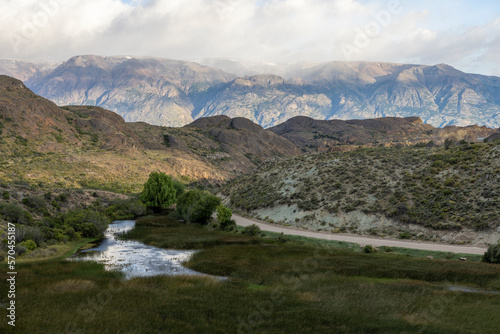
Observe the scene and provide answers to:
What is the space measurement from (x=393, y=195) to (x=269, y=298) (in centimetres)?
3862

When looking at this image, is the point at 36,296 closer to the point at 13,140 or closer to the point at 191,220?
the point at 191,220

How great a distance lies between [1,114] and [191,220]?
85.3 m

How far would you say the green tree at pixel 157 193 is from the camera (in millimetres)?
73387

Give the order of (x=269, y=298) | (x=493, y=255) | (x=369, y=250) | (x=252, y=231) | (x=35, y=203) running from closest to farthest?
(x=269, y=298) < (x=493, y=255) < (x=369, y=250) < (x=252, y=231) < (x=35, y=203)

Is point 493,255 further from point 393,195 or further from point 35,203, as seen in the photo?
point 35,203

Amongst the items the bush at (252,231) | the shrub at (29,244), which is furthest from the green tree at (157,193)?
the shrub at (29,244)

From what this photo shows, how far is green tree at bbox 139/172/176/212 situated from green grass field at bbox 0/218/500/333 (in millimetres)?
42974

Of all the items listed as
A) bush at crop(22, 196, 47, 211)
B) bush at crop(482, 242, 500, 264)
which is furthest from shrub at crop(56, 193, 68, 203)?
bush at crop(482, 242, 500, 264)

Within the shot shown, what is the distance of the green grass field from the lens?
52.5 ft

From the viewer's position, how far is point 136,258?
34.0 metres

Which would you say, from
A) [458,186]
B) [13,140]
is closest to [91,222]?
[458,186]

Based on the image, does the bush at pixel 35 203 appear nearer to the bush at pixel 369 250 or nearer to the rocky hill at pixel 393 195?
the rocky hill at pixel 393 195

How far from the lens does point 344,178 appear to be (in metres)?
63.6

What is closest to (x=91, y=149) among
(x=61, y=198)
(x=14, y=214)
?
(x=61, y=198)
